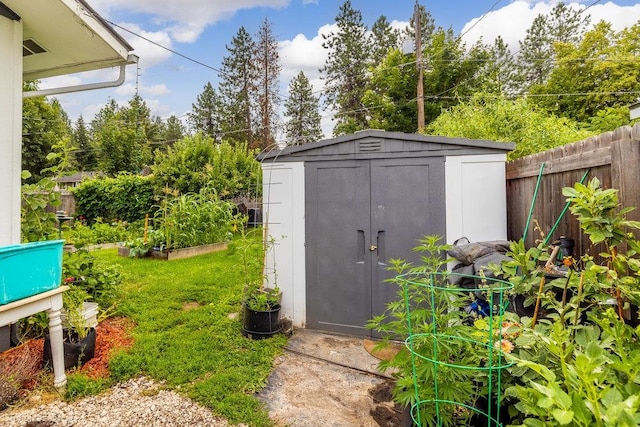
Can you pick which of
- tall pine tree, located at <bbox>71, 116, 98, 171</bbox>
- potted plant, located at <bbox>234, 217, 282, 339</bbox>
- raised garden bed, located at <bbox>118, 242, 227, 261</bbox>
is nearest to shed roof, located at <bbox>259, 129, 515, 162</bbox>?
potted plant, located at <bbox>234, 217, 282, 339</bbox>

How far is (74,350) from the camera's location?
2.78m

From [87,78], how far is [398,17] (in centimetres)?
1804

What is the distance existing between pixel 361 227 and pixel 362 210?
0.60 ft

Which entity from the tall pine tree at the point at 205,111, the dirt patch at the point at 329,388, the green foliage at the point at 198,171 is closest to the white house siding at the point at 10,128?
the dirt patch at the point at 329,388

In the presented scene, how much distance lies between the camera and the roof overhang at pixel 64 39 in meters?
3.07

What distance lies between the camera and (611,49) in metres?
15.0

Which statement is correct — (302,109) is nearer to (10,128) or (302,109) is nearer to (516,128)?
(516,128)

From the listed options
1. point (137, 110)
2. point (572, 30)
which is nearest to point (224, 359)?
point (572, 30)

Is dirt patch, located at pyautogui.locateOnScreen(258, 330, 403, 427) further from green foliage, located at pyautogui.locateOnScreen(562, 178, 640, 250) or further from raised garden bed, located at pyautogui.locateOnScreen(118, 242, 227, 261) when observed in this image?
raised garden bed, located at pyautogui.locateOnScreen(118, 242, 227, 261)

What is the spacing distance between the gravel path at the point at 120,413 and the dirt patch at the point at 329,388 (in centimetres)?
51

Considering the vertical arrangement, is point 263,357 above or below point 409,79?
below

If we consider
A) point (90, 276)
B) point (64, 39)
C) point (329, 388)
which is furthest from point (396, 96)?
point (329, 388)

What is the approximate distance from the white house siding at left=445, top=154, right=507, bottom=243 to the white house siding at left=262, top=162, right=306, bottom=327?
62.0 inches

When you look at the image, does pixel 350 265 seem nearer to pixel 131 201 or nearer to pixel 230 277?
pixel 230 277
